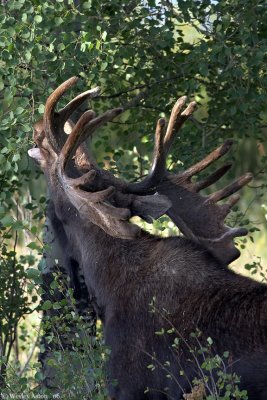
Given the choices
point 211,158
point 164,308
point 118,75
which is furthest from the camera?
point 118,75

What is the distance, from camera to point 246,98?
6652 millimetres

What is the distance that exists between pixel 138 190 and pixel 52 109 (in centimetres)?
73

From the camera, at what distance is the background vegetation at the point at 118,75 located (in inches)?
230

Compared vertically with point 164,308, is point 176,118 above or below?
above

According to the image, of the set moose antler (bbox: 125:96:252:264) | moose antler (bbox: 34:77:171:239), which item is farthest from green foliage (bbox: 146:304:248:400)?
moose antler (bbox: 125:96:252:264)

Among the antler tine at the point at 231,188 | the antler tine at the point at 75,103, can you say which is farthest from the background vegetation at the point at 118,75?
the antler tine at the point at 231,188

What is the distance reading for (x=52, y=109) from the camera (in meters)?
5.79

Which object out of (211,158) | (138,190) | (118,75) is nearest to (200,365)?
(138,190)

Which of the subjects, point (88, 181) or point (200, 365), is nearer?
point (200, 365)

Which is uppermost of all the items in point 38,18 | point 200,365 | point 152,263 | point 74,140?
point 38,18

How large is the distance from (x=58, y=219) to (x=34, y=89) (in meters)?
0.80

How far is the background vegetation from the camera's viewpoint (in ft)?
19.1

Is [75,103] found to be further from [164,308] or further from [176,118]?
[164,308]

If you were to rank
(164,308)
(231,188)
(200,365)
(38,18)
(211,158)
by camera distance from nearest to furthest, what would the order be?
(200,365), (164,308), (38,18), (231,188), (211,158)
